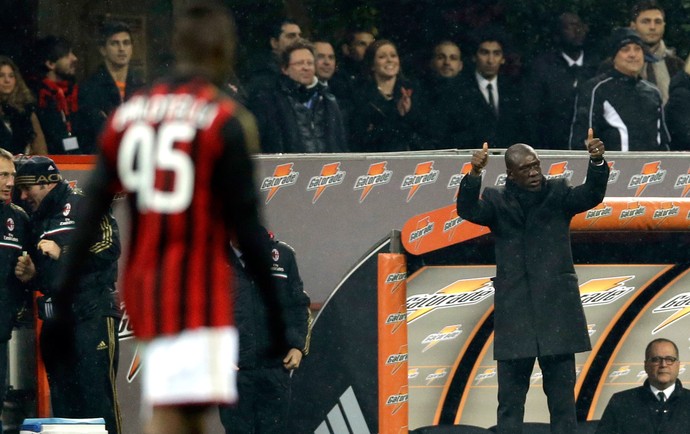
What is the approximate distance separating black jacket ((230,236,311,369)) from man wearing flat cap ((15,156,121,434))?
81 cm

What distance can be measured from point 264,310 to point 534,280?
1794 mm

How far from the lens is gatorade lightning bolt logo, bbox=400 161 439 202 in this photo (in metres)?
11.7

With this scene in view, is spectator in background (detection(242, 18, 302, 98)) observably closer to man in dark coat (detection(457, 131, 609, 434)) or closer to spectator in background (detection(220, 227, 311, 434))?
spectator in background (detection(220, 227, 311, 434))

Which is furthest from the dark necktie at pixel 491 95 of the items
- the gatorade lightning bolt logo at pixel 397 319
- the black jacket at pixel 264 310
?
the gatorade lightning bolt logo at pixel 397 319

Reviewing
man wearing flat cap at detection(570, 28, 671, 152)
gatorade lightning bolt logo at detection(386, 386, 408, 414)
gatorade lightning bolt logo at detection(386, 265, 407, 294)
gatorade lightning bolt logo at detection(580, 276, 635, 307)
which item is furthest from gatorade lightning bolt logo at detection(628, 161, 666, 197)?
gatorade lightning bolt logo at detection(386, 386, 408, 414)

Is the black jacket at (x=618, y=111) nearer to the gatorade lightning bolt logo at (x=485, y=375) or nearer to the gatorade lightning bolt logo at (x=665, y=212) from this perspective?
the gatorade lightning bolt logo at (x=665, y=212)

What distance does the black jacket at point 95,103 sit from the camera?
473 inches

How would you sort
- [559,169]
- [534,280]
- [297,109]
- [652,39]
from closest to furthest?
1. [534,280]
2. [559,169]
3. [297,109]
4. [652,39]

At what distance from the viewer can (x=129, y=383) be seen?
452 inches

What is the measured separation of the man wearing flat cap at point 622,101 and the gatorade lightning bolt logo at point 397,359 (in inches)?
112

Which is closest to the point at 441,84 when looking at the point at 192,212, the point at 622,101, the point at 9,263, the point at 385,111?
the point at 385,111

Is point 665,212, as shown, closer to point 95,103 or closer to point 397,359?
point 397,359

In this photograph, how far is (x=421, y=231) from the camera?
1074 centimetres

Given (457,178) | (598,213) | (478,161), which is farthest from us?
(457,178)
